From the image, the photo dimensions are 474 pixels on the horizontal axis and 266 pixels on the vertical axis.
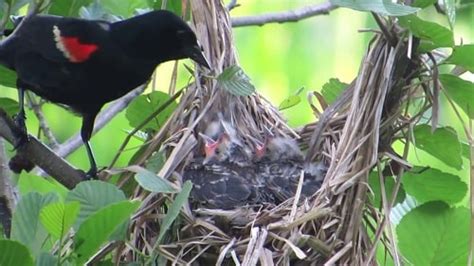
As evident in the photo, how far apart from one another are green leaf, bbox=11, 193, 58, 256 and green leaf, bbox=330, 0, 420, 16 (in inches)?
23.3

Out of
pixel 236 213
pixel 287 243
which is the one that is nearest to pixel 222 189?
pixel 236 213

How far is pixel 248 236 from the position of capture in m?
1.88

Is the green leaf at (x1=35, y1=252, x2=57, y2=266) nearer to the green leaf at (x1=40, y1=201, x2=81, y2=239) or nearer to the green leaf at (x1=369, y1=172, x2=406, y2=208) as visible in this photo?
the green leaf at (x1=40, y1=201, x2=81, y2=239)

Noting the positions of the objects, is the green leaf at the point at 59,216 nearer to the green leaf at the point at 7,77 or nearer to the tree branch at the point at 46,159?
the tree branch at the point at 46,159

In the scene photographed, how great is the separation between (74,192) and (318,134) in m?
0.82

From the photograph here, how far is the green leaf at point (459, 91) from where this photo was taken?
1.83m

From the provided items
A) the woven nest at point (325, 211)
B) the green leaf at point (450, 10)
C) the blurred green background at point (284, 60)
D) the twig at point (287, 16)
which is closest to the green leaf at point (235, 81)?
the woven nest at point (325, 211)

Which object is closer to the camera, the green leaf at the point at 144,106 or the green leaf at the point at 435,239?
the green leaf at the point at 435,239

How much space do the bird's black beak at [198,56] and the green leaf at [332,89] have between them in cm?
28

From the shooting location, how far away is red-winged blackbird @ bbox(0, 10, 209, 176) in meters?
2.42

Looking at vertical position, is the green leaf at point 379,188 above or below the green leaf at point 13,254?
below

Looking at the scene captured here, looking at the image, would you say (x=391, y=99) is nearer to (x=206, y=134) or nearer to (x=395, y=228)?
(x=395, y=228)

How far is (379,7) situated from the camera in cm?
165

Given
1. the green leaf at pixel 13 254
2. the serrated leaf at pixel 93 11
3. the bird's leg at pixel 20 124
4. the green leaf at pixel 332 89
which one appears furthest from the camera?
the serrated leaf at pixel 93 11
